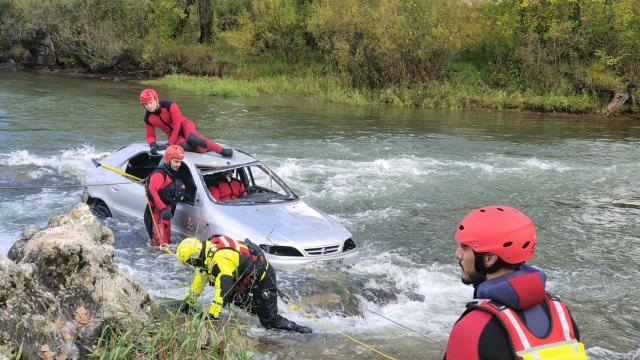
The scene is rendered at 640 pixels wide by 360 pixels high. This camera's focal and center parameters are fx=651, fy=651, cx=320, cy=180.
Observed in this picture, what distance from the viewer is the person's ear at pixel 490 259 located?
2.69 meters

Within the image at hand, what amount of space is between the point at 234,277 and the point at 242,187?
3.75 metres

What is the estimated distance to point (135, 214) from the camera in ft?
30.5

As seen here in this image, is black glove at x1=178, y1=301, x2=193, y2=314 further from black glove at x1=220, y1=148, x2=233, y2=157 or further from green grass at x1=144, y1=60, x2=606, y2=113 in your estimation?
green grass at x1=144, y1=60, x2=606, y2=113

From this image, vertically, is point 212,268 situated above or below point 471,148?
above

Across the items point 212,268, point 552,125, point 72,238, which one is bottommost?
point 552,125

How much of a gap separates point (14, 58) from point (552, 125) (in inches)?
1544

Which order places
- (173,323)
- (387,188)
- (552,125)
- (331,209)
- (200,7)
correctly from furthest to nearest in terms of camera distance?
(200,7) → (552,125) → (387,188) → (331,209) → (173,323)

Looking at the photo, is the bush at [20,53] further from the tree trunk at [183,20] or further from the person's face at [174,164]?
the person's face at [174,164]

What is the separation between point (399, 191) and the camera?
522 inches

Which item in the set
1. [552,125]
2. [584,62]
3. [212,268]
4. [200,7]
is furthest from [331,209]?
[200,7]

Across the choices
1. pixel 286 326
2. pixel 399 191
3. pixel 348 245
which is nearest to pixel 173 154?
pixel 348 245

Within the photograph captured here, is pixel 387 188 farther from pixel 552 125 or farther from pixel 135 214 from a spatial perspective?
pixel 552 125

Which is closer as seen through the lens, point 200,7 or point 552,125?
point 552,125

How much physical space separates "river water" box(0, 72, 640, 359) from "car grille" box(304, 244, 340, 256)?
0.19m
